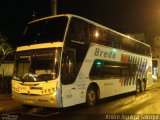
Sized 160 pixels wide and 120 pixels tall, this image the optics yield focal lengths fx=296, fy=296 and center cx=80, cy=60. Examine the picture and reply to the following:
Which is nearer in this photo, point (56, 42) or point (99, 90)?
point (56, 42)

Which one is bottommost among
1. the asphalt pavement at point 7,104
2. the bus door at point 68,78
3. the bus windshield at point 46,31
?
the asphalt pavement at point 7,104

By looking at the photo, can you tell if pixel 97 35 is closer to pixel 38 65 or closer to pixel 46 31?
pixel 46 31

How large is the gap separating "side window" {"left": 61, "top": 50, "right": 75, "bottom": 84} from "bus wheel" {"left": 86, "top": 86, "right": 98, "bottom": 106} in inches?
70.9

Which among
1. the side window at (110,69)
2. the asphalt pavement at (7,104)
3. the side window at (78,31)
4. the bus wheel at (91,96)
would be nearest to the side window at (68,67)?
the side window at (78,31)

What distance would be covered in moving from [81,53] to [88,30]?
4.43 feet

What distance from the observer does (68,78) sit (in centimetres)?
1138

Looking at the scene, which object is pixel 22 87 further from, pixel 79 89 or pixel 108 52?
pixel 108 52

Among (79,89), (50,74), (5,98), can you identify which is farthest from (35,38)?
(5,98)

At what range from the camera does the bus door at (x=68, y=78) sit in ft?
36.2

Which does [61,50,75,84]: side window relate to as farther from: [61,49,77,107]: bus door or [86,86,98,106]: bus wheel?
[86,86,98,106]: bus wheel

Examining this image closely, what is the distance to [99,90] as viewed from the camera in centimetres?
1415

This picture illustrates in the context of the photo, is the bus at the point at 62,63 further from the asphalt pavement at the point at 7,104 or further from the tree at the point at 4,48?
the tree at the point at 4,48

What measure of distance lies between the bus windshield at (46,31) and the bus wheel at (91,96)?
3.15 m

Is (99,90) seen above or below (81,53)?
below
